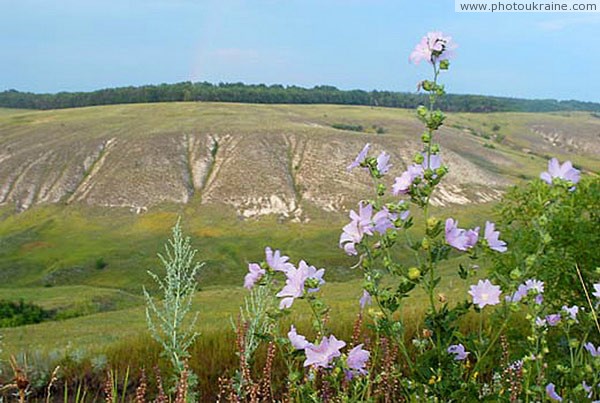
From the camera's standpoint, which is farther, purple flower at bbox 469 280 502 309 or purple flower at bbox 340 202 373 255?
purple flower at bbox 469 280 502 309

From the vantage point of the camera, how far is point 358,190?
91875 mm

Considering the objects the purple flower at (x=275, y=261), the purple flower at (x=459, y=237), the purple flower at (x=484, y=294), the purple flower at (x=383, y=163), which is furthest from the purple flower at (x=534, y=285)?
the purple flower at (x=275, y=261)

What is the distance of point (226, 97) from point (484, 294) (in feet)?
543

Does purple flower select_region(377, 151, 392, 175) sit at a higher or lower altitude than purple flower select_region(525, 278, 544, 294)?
higher

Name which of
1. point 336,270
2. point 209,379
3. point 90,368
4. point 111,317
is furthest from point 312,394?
point 336,270

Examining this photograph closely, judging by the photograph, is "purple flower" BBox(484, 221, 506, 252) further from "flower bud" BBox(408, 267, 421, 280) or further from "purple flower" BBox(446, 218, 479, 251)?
"flower bud" BBox(408, 267, 421, 280)

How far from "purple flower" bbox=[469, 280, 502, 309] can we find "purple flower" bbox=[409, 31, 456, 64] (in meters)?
1.00

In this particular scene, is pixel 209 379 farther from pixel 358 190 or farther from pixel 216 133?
pixel 216 133

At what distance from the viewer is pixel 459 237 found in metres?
2.93

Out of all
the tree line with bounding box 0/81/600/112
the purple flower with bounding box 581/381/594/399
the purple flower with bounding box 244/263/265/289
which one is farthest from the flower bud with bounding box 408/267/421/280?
the tree line with bounding box 0/81/600/112

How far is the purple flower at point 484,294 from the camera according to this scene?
3.02 meters

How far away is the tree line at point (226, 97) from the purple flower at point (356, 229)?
163 metres

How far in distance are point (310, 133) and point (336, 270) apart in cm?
3721

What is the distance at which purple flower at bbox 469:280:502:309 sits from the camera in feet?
9.91
